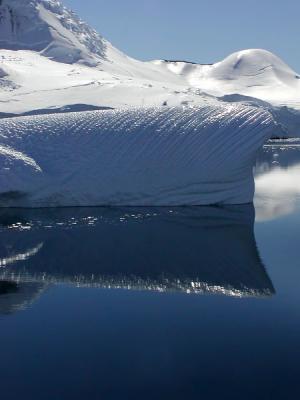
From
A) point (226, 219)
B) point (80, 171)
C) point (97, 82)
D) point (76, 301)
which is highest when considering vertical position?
point (97, 82)

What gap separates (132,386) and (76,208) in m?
8.27

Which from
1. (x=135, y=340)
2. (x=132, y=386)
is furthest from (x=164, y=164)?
(x=132, y=386)

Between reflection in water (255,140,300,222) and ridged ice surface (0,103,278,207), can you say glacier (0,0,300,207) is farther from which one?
reflection in water (255,140,300,222)

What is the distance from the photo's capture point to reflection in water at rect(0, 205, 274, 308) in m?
7.88

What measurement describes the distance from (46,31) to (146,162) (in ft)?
144

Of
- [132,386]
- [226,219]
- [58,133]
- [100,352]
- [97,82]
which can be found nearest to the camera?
[132,386]

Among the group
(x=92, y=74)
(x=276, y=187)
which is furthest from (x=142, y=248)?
(x=92, y=74)

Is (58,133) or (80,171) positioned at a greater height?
(58,133)

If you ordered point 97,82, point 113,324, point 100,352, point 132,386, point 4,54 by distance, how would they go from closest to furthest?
point 132,386, point 100,352, point 113,324, point 97,82, point 4,54

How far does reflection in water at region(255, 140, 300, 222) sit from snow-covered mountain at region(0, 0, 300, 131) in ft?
33.0

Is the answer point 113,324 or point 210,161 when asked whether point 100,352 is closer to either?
point 113,324

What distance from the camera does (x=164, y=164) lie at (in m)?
12.7

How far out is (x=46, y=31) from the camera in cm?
5316

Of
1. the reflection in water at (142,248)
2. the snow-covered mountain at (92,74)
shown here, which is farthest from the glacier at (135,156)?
the snow-covered mountain at (92,74)
